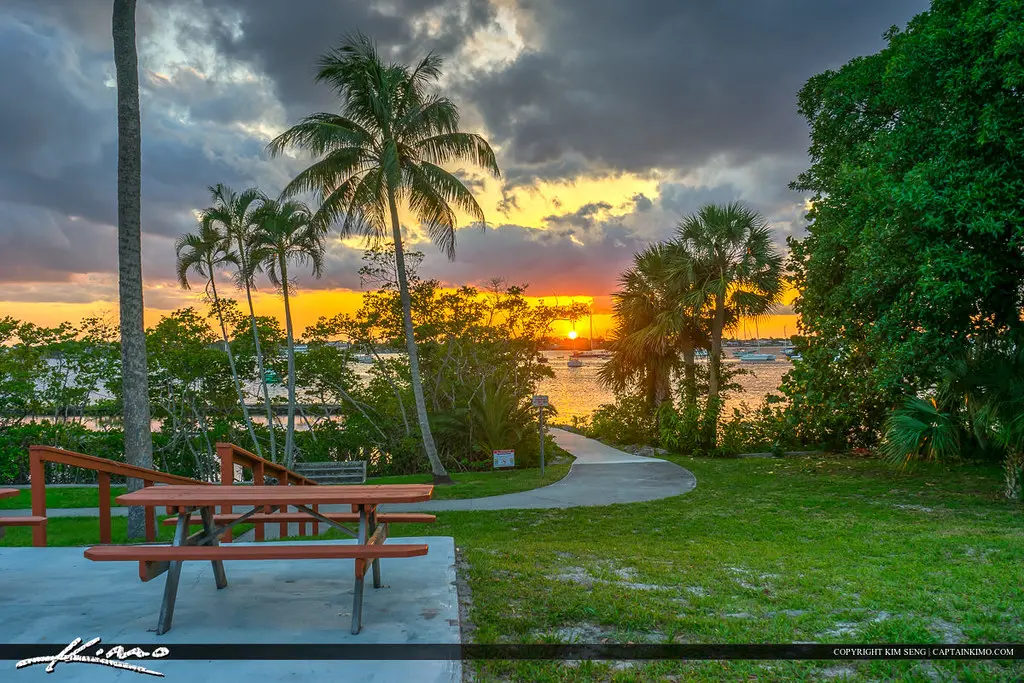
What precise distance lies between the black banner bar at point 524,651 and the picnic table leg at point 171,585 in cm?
15

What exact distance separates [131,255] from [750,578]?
27.0ft

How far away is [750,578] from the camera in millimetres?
5516

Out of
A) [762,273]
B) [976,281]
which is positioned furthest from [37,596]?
[762,273]

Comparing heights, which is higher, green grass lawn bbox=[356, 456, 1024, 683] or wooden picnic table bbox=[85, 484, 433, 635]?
wooden picnic table bbox=[85, 484, 433, 635]

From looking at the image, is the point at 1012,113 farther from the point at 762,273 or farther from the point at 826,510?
the point at 762,273

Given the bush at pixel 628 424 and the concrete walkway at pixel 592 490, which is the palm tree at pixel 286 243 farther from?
the bush at pixel 628 424

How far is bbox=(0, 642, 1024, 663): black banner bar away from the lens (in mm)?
3436

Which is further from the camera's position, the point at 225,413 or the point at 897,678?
the point at 225,413

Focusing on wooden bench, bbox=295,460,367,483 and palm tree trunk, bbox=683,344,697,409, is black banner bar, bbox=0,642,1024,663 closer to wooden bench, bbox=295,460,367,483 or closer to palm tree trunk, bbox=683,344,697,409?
wooden bench, bbox=295,460,367,483

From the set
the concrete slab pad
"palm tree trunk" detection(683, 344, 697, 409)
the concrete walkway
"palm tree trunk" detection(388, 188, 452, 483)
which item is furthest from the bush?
the concrete slab pad

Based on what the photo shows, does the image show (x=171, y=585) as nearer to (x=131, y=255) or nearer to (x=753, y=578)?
(x=753, y=578)

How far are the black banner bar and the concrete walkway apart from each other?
655cm

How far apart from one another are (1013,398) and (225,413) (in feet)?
62.1

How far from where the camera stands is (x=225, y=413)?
Answer: 779 inches
